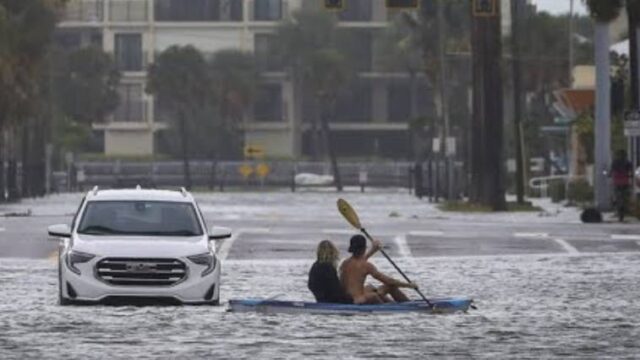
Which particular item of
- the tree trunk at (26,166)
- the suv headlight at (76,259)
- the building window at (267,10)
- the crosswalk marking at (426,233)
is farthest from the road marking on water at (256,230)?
the building window at (267,10)

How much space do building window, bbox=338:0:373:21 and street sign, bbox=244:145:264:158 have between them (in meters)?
9.84

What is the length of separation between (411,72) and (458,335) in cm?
10689

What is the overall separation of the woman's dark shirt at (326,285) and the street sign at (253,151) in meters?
104

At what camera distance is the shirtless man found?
27.4 m

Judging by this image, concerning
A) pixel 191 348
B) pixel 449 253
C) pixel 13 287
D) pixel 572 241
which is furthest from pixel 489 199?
pixel 191 348

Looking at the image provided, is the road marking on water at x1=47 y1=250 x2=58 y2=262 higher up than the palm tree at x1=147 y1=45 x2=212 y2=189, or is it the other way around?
the palm tree at x1=147 y1=45 x2=212 y2=189

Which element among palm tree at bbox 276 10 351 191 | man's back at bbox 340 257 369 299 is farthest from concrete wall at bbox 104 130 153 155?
man's back at bbox 340 257 369 299

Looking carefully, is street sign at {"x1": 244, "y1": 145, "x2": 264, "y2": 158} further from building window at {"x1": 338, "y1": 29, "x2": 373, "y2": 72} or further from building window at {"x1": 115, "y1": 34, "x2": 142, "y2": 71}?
building window at {"x1": 115, "y1": 34, "x2": 142, "y2": 71}

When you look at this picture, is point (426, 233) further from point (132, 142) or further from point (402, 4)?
point (132, 142)

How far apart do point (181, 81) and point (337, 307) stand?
108 meters

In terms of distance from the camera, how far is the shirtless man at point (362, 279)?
89.9ft

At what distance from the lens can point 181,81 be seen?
5310 inches

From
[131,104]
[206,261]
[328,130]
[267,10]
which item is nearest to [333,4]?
[206,261]

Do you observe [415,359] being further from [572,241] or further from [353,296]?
[572,241]
